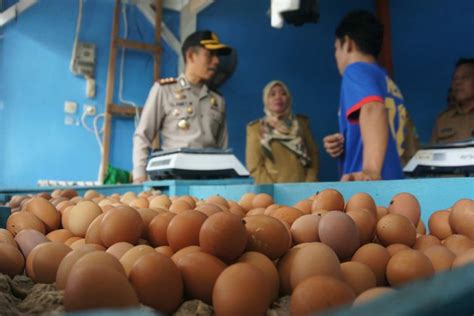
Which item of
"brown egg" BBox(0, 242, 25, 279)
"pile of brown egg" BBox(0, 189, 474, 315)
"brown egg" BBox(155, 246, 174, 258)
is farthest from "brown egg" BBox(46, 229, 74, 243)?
"brown egg" BBox(155, 246, 174, 258)

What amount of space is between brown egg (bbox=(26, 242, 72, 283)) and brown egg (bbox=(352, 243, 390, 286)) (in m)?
0.39

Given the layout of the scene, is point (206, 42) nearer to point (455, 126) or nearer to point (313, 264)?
point (455, 126)

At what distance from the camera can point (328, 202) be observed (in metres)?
0.78

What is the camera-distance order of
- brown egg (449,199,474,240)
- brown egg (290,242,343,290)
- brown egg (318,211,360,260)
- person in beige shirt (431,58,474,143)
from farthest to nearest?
1. person in beige shirt (431,58,474,143)
2. brown egg (449,199,474,240)
3. brown egg (318,211,360,260)
4. brown egg (290,242,343,290)

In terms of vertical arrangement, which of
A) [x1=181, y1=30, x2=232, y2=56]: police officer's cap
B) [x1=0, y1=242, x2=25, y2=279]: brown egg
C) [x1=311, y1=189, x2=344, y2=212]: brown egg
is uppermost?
[x1=181, y1=30, x2=232, y2=56]: police officer's cap

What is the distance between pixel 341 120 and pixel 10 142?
2522 millimetres

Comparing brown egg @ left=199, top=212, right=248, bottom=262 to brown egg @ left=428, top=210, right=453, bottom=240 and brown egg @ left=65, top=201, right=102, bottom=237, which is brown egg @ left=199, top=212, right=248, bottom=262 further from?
brown egg @ left=428, top=210, right=453, bottom=240

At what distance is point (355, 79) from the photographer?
4.93 ft

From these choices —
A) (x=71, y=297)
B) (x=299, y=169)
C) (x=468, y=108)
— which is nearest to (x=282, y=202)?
(x=71, y=297)

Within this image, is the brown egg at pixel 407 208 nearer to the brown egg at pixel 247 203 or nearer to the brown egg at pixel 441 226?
the brown egg at pixel 441 226

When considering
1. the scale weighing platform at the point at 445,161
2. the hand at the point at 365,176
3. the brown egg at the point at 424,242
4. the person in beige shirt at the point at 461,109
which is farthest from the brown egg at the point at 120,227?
the person in beige shirt at the point at 461,109

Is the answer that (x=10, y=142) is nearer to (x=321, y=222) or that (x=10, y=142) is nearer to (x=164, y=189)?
(x=164, y=189)

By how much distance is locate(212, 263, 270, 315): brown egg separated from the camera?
1.33ft

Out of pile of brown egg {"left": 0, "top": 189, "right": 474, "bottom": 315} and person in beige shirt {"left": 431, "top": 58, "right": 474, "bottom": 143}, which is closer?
pile of brown egg {"left": 0, "top": 189, "right": 474, "bottom": 315}
